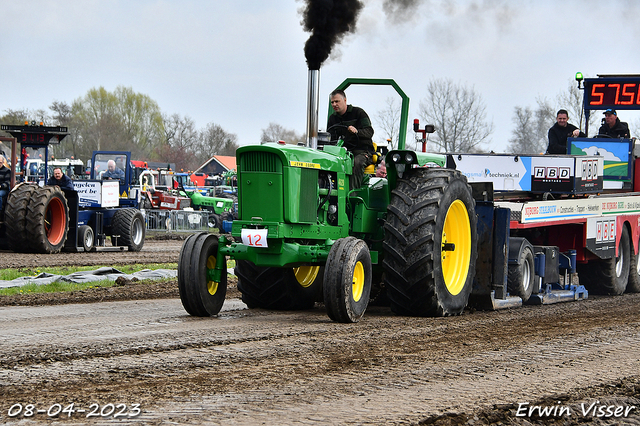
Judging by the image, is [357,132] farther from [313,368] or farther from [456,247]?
[313,368]

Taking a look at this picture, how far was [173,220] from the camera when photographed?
2892cm

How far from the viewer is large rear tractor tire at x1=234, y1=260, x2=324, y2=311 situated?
8828 millimetres

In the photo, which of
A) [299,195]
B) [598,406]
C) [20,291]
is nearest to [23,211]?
[20,291]

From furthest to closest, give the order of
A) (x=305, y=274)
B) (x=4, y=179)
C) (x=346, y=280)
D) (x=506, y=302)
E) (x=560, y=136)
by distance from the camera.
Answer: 1. (x=4, y=179)
2. (x=560, y=136)
3. (x=506, y=302)
4. (x=305, y=274)
5. (x=346, y=280)

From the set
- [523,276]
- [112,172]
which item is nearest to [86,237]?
[112,172]

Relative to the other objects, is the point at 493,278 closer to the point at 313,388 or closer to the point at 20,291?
the point at 313,388

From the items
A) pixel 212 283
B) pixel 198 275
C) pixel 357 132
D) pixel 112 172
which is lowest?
pixel 212 283

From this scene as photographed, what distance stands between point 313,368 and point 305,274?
374 centimetres

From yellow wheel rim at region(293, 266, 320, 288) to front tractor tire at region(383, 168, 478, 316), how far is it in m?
1.10

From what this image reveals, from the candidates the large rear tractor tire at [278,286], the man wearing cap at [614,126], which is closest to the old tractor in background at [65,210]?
the large rear tractor tire at [278,286]

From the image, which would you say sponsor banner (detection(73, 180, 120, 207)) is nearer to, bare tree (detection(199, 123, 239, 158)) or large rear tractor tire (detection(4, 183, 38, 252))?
large rear tractor tire (detection(4, 183, 38, 252))

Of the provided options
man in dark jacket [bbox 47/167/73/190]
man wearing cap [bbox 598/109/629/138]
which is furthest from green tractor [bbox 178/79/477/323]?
man in dark jacket [bbox 47/167/73/190]

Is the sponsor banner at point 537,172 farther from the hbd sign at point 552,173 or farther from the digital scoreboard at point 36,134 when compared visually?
the digital scoreboard at point 36,134

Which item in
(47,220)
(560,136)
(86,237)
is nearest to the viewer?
(560,136)
